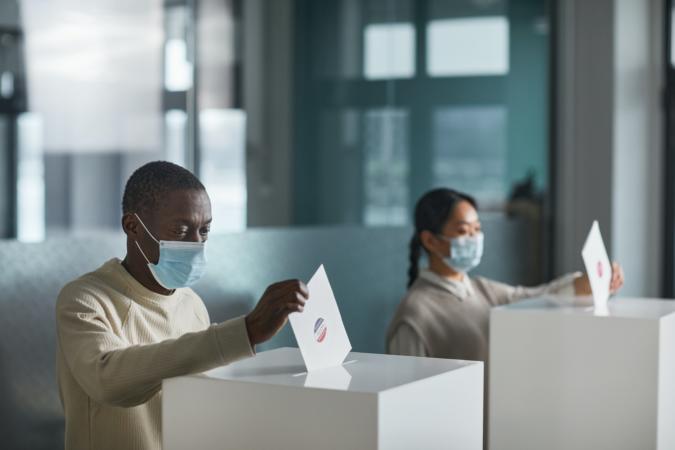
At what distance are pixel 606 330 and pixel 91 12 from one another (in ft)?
7.54

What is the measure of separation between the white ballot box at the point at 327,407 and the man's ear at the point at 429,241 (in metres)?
1.17

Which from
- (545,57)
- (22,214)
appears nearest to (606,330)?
(22,214)

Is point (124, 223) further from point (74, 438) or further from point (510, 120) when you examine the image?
point (510, 120)

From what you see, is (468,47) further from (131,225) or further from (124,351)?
→ (124,351)

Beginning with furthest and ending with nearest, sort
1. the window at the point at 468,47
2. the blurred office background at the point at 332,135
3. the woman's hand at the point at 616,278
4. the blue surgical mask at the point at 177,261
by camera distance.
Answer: the window at the point at 468,47 < the blurred office background at the point at 332,135 < the woman's hand at the point at 616,278 < the blue surgical mask at the point at 177,261

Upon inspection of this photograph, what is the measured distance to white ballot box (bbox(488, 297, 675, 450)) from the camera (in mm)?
2094

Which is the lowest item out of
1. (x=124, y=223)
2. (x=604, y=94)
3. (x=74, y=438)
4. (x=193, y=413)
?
(x=74, y=438)

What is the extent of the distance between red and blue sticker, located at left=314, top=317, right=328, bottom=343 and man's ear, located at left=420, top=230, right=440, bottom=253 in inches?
47.7

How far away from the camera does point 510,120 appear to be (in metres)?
4.92

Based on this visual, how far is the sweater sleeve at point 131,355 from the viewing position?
1439 millimetres

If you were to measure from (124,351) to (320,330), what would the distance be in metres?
0.29

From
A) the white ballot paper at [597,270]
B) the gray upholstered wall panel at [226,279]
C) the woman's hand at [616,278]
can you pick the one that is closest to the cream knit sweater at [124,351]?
the gray upholstered wall panel at [226,279]

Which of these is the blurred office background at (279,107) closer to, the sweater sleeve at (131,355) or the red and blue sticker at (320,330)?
the sweater sleeve at (131,355)

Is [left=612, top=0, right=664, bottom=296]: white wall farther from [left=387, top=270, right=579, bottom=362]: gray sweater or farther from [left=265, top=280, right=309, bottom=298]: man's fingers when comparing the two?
[left=265, top=280, right=309, bottom=298]: man's fingers
